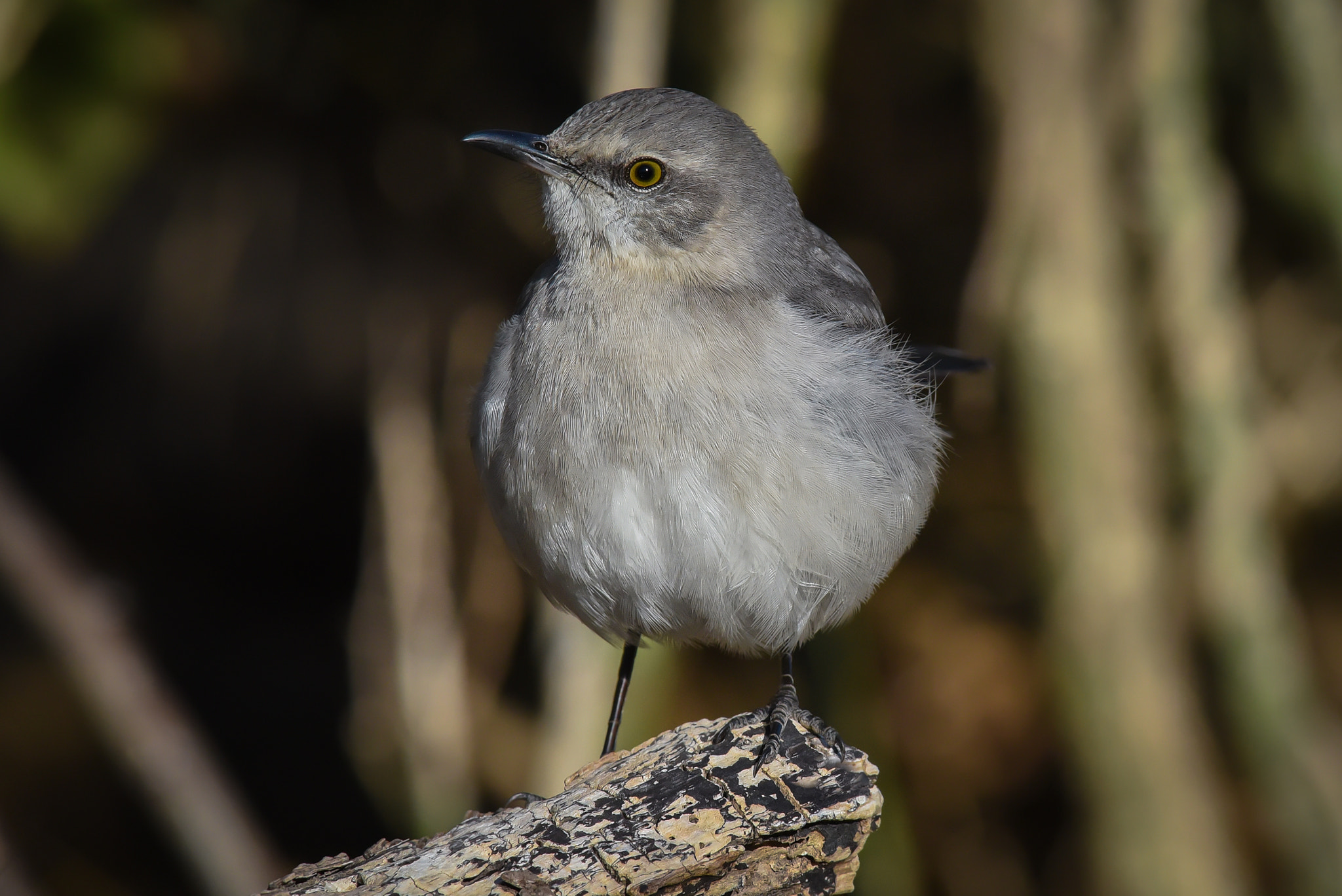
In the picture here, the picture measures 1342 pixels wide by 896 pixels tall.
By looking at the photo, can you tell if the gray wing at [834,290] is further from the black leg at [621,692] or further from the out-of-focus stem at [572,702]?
the out-of-focus stem at [572,702]

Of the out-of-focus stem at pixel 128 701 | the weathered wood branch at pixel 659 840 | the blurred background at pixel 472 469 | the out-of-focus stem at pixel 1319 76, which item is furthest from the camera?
the out-of-focus stem at pixel 1319 76

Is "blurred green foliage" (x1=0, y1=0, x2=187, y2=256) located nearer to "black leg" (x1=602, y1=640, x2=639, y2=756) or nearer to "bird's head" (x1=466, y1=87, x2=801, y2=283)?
"bird's head" (x1=466, y1=87, x2=801, y2=283)

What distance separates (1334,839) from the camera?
5090 mm

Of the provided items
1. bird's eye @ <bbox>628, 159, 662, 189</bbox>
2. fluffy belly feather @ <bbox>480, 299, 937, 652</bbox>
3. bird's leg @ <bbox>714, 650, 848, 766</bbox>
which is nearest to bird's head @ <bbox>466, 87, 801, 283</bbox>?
bird's eye @ <bbox>628, 159, 662, 189</bbox>

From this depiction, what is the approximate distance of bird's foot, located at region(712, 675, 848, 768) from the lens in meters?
3.28

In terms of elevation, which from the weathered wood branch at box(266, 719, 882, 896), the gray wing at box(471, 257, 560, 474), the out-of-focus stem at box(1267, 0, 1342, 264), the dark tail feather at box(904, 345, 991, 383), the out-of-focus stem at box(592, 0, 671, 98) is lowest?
the weathered wood branch at box(266, 719, 882, 896)

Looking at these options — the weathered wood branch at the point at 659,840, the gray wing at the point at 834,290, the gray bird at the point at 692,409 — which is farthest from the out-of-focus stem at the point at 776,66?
the weathered wood branch at the point at 659,840

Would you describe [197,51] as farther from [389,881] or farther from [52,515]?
[389,881]

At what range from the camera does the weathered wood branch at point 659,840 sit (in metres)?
2.80

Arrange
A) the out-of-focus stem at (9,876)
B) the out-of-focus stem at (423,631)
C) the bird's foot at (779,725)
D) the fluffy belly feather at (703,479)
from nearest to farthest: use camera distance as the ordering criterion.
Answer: the bird's foot at (779,725)
the fluffy belly feather at (703,479)
the out-of-focus stem at (9,876)
the out-of-focus stem at (423,631)

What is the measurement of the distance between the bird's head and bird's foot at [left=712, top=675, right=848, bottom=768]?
1394 mm

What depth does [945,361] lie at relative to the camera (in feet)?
16.1

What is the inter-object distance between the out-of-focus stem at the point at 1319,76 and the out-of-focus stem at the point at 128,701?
524 centimetres

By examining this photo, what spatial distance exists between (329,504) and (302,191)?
80.3 inches
